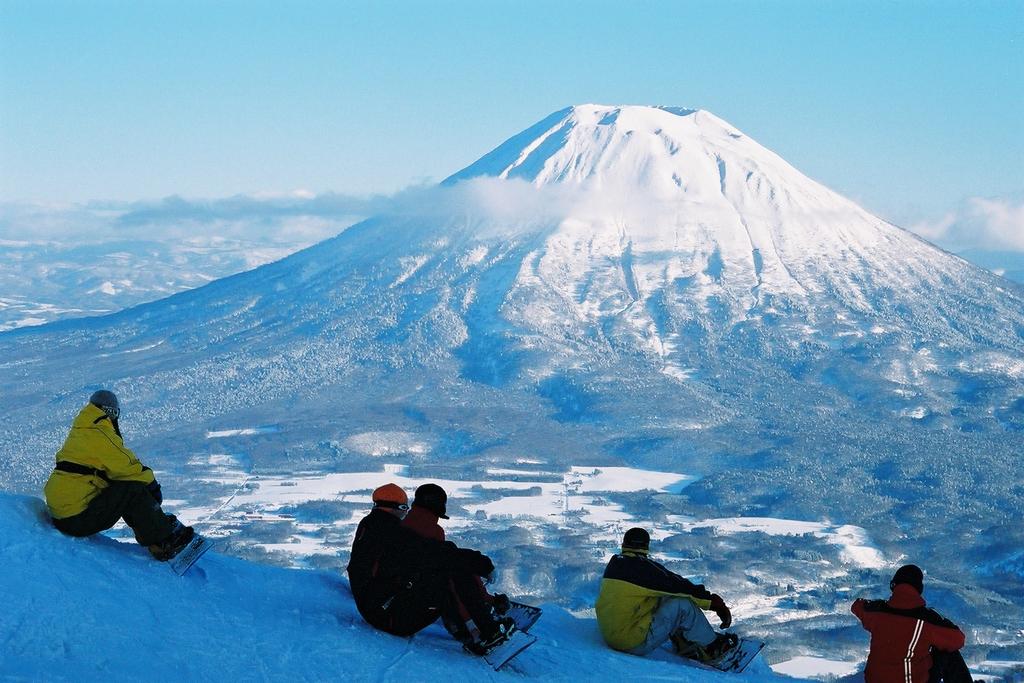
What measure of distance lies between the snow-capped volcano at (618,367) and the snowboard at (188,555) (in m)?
77.8

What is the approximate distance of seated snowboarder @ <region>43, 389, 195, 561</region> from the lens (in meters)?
11.5

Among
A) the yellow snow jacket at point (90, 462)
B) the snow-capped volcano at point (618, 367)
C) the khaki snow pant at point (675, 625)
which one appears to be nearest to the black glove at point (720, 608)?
the khaki snow pant at point (675, 625)

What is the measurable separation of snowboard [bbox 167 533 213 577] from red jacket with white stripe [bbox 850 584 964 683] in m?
6.71

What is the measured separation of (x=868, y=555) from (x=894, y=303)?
304 ft

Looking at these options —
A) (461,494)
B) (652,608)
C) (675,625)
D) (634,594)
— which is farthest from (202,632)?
(461,494)

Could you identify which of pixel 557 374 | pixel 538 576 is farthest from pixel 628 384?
pixel 538 576

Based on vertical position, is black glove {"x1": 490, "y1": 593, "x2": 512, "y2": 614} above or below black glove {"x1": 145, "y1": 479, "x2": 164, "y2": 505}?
below

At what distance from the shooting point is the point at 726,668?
12109 millimetres

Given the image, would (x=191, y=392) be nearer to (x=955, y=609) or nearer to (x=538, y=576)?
(x=538, y=576)

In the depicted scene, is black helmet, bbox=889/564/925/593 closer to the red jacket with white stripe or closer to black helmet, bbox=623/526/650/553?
the red jacket with white stripe

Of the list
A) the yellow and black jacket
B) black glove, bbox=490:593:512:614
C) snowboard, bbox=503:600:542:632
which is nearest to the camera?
black glove, bbox=490:593:512:614

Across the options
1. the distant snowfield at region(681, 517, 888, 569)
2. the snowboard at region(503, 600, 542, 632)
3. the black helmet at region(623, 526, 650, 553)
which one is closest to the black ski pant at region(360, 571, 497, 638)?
the snowboard at region(503, 600, 542, 632)

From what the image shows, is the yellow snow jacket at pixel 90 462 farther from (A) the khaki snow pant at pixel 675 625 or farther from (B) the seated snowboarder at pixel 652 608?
(A) the khaki snow pant at pixel 675 625

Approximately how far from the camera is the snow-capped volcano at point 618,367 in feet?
384
